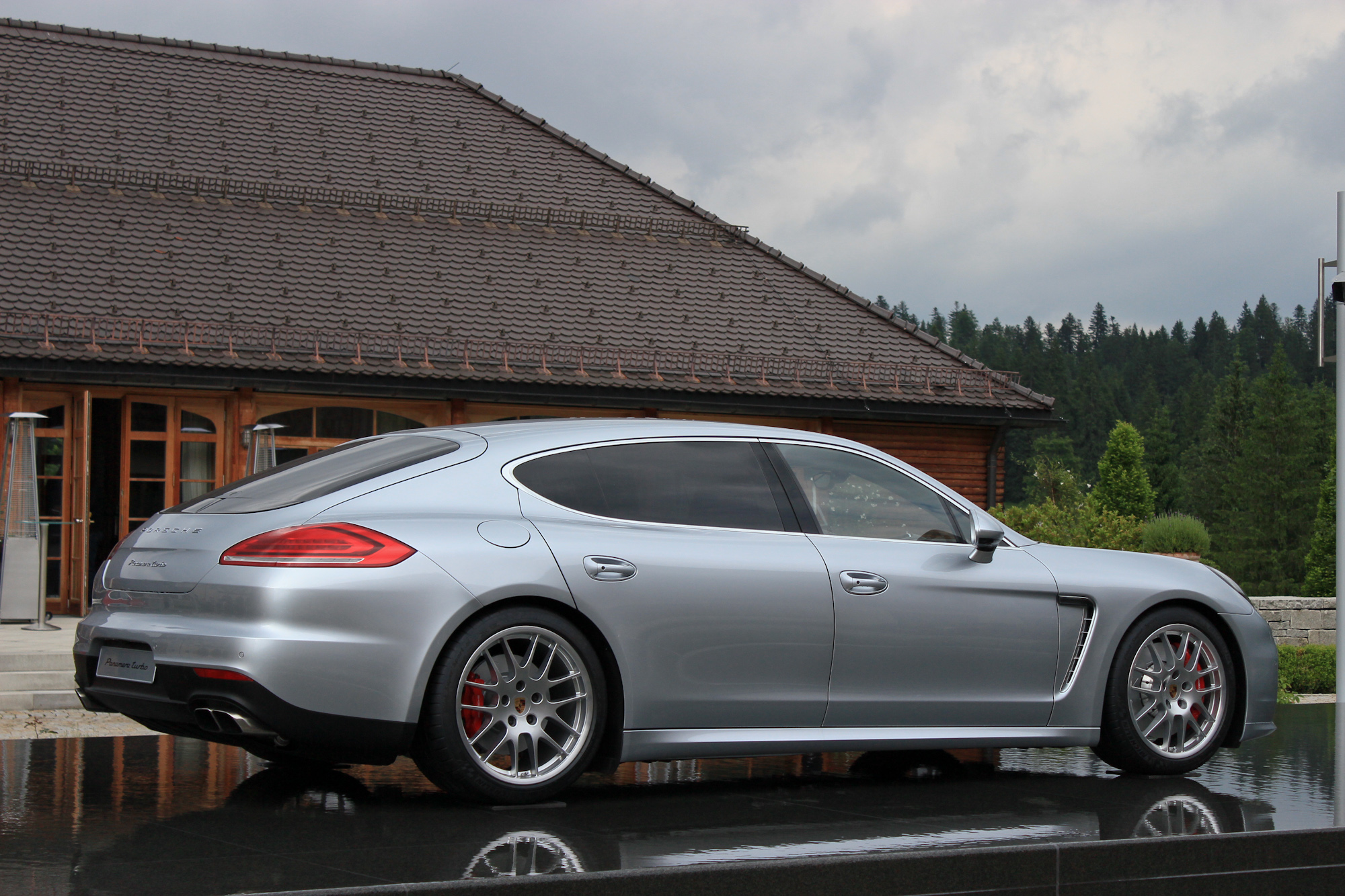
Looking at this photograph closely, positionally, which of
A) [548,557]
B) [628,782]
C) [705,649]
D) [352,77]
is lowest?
[628,782]

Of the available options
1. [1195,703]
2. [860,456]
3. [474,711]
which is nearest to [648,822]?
[474,711]

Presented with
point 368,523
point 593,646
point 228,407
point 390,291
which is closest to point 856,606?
point 593,646

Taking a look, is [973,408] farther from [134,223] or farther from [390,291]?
[134,223]

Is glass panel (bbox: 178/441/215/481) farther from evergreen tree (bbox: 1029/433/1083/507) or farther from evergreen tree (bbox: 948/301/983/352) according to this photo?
evergreen tree (bbox: 948/301/983/352)

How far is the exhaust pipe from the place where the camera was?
450 cm

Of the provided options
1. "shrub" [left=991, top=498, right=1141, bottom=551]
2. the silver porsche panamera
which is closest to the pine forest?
"shrub" [left=991, top=498, right=1141, bottom=551]

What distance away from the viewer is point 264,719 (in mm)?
Result: 4465

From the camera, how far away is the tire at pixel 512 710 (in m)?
4.65

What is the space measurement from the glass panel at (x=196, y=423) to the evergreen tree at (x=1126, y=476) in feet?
186

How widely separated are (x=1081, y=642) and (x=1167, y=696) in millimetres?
493

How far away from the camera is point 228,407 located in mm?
18594

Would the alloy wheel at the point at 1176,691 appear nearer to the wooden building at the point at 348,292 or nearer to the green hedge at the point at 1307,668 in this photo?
the green hedge at the point at 1307,668

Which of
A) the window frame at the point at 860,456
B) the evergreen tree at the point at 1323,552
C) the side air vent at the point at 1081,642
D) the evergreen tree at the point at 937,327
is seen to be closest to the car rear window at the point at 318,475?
the window frame at the point at 860,456

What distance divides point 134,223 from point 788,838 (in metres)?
18.3
